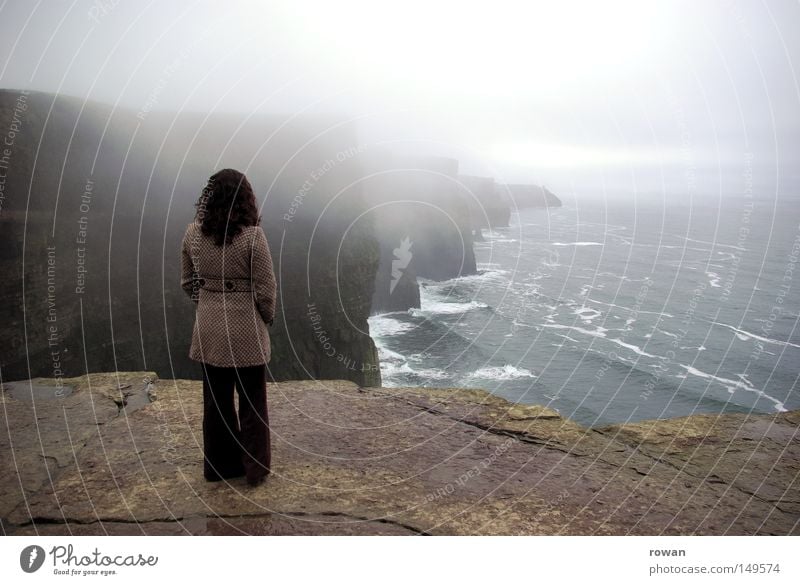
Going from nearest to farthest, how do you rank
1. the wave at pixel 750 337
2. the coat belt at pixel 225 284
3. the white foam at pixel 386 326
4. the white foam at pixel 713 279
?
1. the coat belt at pixel 225 284
2. the wave at pixel 750 337
3. the white foam at pixel 386 326
4. the white foam at pixel 713 279

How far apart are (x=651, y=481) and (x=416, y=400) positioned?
2.38 m

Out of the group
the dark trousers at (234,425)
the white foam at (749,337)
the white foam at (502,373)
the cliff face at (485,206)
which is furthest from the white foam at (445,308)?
the dark trousers at (234,425)

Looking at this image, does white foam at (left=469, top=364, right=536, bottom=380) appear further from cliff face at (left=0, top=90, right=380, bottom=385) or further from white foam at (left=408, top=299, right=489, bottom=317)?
white foam at (left=408, top=299, right=489, bottom=317)

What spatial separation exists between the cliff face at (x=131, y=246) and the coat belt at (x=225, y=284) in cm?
1191

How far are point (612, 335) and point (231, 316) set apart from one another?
4303cm

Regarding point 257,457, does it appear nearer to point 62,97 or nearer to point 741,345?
point 62,97

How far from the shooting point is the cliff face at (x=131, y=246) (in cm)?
2094

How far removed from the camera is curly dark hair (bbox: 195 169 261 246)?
11.7 ft

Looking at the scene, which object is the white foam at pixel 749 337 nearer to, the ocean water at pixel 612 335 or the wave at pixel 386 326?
the ocean water at pixel 612 335

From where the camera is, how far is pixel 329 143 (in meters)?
39.7

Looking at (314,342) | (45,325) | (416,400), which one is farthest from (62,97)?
(416,400)

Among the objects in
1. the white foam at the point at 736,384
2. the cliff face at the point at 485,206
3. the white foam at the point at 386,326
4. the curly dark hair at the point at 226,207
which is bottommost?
the white foam at the point at 736,384

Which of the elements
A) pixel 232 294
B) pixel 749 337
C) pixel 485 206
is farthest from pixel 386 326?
pixel 232 294

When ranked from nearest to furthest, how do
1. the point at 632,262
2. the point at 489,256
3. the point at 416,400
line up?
the point at 416,400 < the point at 632,262 < the point at 489,256
